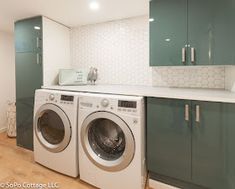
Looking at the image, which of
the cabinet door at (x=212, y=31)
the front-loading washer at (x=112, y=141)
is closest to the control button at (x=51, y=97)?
the front-loading washer at (x=112, y=141)

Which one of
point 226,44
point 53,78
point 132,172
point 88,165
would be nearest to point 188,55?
point 226,44

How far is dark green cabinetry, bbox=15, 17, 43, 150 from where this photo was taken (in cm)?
233

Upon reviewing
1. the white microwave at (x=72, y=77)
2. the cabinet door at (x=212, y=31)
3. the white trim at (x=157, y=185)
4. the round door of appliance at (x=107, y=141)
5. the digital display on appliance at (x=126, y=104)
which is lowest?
the white trim at (x=157, y=185)

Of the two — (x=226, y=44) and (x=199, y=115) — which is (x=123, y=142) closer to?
(x=199, y=115)

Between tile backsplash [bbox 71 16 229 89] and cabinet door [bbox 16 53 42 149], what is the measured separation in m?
0.67

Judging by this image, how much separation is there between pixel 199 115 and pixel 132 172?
2.47 ft

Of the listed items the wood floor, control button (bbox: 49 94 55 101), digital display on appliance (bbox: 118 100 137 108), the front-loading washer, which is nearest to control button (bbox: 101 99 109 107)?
the front-loading washer

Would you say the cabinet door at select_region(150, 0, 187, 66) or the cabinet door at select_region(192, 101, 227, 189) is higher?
the cabinet door at select_region(150, 0, 187, 66)

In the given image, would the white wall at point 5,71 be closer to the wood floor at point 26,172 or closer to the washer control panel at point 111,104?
the wood floor at point 26,172

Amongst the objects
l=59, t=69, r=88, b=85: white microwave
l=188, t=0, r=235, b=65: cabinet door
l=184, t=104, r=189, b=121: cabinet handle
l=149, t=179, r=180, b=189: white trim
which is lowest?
l=149, t=179, r=180, b=189: white trim

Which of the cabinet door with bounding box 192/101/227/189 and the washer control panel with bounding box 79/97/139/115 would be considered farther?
the washer control panel with bounding box 79/97/139/115

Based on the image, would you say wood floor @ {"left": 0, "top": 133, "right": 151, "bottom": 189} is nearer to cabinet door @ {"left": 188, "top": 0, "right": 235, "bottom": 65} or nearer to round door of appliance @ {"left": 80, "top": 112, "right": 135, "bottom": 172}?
round door of appliance @ {"left": 80, "top": 112, "right": 135, "bottom": 172}

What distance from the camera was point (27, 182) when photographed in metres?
1.81

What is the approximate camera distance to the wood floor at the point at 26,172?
1.82 m
